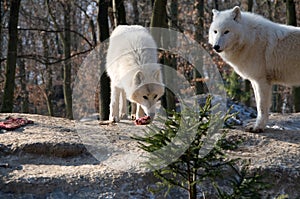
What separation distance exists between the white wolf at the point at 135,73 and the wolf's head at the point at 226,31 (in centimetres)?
127

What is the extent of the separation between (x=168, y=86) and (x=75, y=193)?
23.0 ft

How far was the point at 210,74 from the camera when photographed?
1914cm

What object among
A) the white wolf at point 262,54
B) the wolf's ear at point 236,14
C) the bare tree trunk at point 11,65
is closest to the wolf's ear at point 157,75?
the white wolf at point 262,54

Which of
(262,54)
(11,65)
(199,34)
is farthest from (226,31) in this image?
(199,34)

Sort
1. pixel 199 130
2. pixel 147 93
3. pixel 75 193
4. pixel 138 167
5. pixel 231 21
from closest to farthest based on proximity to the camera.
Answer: pixel 199 130
pixel 75 193
pixel 138 167
pixel 231 21
pixel 147 93

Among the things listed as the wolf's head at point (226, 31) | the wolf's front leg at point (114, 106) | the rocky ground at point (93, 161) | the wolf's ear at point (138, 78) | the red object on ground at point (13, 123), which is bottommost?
the rocky ground at point (93, 161)

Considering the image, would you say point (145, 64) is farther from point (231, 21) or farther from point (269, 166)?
point (269, 166)

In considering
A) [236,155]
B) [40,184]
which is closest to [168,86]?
[236,155]

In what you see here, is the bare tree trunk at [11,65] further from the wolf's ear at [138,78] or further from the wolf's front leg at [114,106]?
the wolf's ear at [138,78]

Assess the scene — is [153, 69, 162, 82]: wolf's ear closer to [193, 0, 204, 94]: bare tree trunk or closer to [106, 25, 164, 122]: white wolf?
[106, 25, 164, 122]: white wolf

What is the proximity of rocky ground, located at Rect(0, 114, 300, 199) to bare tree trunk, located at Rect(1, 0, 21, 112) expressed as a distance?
4027 millimetres

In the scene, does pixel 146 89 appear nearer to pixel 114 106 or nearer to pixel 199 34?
pixel 114 106

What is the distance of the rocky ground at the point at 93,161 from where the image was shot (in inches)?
169

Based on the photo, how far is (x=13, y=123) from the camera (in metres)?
6.14
